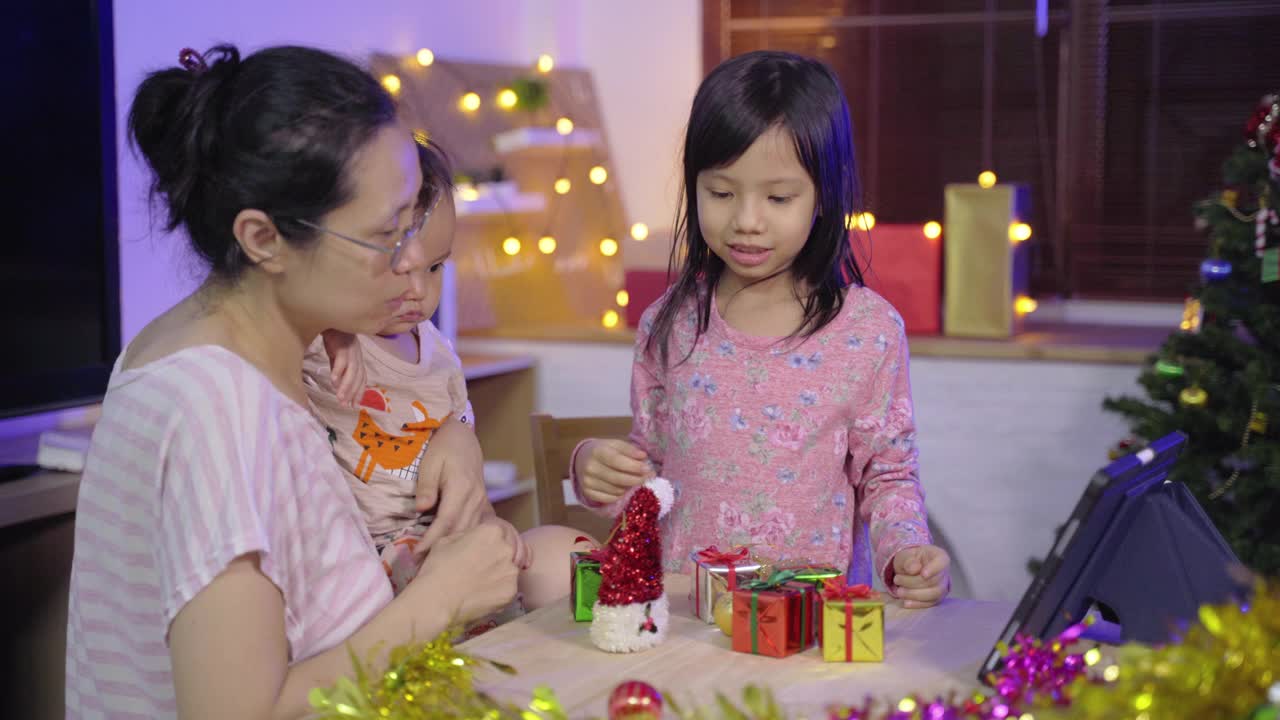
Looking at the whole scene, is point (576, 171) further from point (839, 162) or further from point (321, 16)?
point (839, 162)

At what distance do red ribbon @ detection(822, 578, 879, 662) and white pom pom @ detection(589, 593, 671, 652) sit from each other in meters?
0.17

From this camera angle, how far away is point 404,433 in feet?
5.76

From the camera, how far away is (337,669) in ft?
3.84

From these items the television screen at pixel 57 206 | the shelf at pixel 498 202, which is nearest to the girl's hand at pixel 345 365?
the television screen at pixel 57 206

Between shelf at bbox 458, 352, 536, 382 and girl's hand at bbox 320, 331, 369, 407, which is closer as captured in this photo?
girl's hand at bbox 320, 331, 369, 407

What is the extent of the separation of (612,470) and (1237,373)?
181 cm

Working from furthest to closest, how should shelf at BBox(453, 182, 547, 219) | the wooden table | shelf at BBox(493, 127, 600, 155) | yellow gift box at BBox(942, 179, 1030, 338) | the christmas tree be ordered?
1. shelf at BBox(493, 127, 600, 155)
2. shelf at BBox(453, 182, 547, 219)
3. yellow gift box at BBox(942, 179, 1030, 338)
4. the christmas tree
5. the wooden table

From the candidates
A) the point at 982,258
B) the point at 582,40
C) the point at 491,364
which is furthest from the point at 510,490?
the point at 582,40

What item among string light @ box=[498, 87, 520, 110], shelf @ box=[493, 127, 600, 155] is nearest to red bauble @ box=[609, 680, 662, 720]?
shelf @ box=[493, 127, 600, 155]

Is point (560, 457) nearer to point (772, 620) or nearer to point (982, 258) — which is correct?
point (772, 620)

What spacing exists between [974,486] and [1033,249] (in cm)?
95

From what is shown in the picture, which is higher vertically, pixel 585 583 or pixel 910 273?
pixel 910 273

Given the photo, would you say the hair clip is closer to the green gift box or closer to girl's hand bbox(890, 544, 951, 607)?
the green gift box

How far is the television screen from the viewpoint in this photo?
2.37 metres
